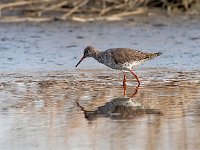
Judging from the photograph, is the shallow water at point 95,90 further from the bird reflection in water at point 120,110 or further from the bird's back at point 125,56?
the bird's back at point 125,56

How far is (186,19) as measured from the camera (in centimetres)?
1481

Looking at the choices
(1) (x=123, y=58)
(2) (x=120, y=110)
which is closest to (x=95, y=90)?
(1) (x=123, y=58)

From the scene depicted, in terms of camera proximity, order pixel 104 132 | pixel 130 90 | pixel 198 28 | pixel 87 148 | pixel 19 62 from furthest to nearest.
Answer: pixel 198 28 < pixel 19 62 < pixel 130 90 < pixel 104 132 < pixel 87 148

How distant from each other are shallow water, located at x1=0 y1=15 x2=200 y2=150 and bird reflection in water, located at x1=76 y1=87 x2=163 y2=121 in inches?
0.4

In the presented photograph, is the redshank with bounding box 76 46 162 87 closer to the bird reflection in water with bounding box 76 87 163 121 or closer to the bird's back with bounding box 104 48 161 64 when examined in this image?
the bird's back with bounding box 104 48 161 64

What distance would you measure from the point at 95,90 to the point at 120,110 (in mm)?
1198

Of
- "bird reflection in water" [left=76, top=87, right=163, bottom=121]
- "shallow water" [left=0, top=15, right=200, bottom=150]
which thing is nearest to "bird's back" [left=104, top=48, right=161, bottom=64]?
"shallow water" [left=0, top=15, right=200, bottom=150]

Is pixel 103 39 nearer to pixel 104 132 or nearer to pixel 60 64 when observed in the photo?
pixel 60 64

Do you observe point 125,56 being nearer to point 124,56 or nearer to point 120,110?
point 124,56

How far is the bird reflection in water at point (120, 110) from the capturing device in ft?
26.3

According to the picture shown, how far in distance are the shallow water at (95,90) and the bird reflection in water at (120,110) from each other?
0.03 feet

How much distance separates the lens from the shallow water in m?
7.09

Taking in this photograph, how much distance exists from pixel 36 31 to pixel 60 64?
2.65 m

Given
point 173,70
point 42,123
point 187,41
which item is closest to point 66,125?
point 42,123
